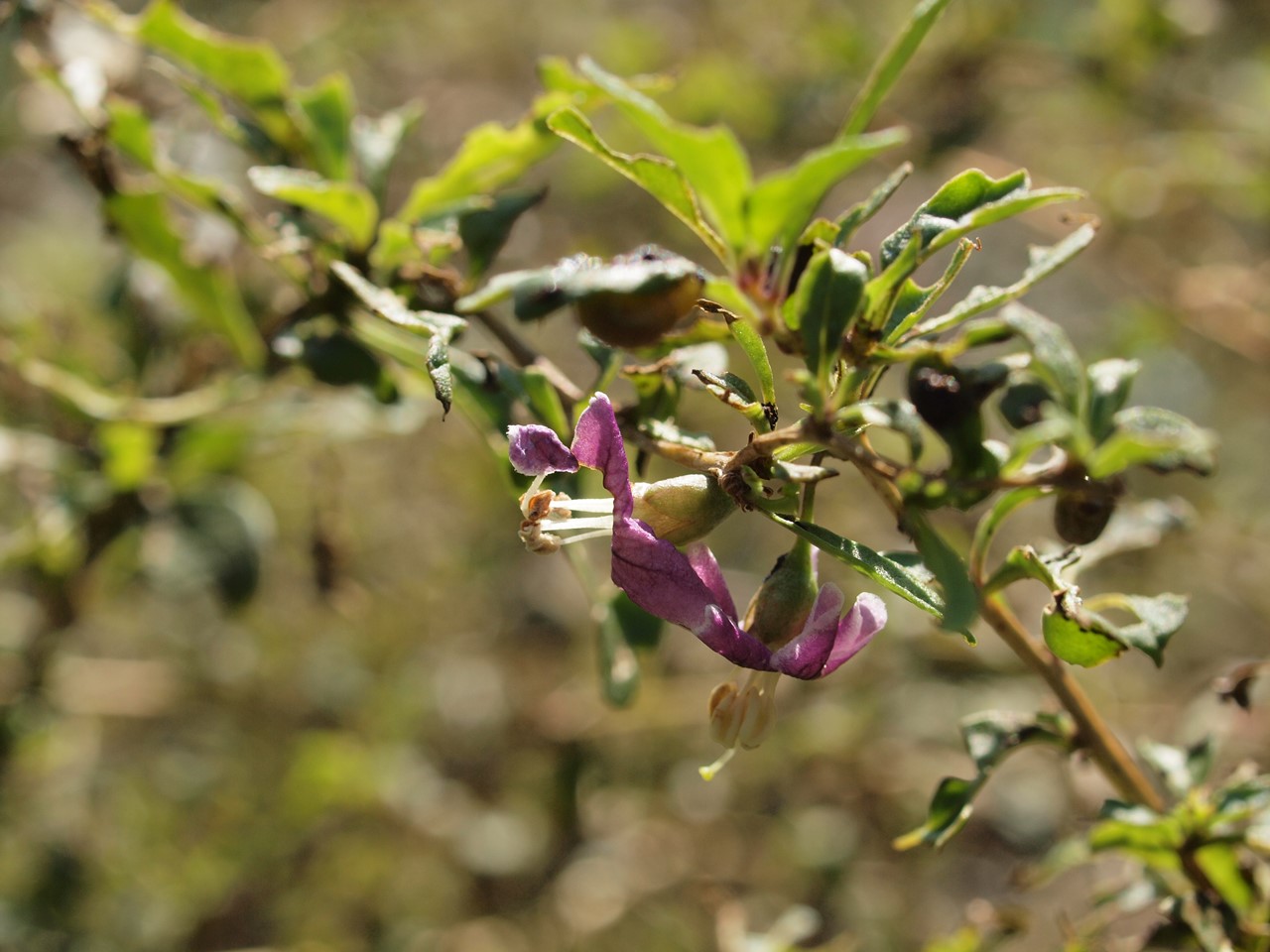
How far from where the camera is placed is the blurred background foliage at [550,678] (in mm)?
2258

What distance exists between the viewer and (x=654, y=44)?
2.67 m

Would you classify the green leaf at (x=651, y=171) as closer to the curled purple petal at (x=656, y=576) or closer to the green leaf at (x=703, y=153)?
the green leaf at (x=703, y=153)

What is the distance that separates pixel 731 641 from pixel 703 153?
333 mm

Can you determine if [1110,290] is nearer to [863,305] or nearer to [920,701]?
[920,701]

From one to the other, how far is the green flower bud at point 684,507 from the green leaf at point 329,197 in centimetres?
46

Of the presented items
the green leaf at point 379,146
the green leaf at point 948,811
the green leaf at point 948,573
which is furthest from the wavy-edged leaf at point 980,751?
the green leaf at point 379,146

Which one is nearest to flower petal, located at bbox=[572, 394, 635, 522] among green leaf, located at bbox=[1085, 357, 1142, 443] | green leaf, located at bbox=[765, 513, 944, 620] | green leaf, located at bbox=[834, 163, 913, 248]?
green leaf, located at bbox=[765, 513, 944, 620]

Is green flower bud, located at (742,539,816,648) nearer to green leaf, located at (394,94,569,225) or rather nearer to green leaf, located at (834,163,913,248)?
green leaf, located at (834,163,913,248)

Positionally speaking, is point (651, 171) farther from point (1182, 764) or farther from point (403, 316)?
point (1182, 764)

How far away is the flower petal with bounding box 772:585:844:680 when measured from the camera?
2.58ft

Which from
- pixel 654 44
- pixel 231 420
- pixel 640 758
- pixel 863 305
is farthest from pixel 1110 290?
pixel 863 305

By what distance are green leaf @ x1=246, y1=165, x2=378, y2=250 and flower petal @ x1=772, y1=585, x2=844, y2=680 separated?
586 millimetres

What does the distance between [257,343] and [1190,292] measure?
6.25 feet

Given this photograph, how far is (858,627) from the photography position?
0.80m
